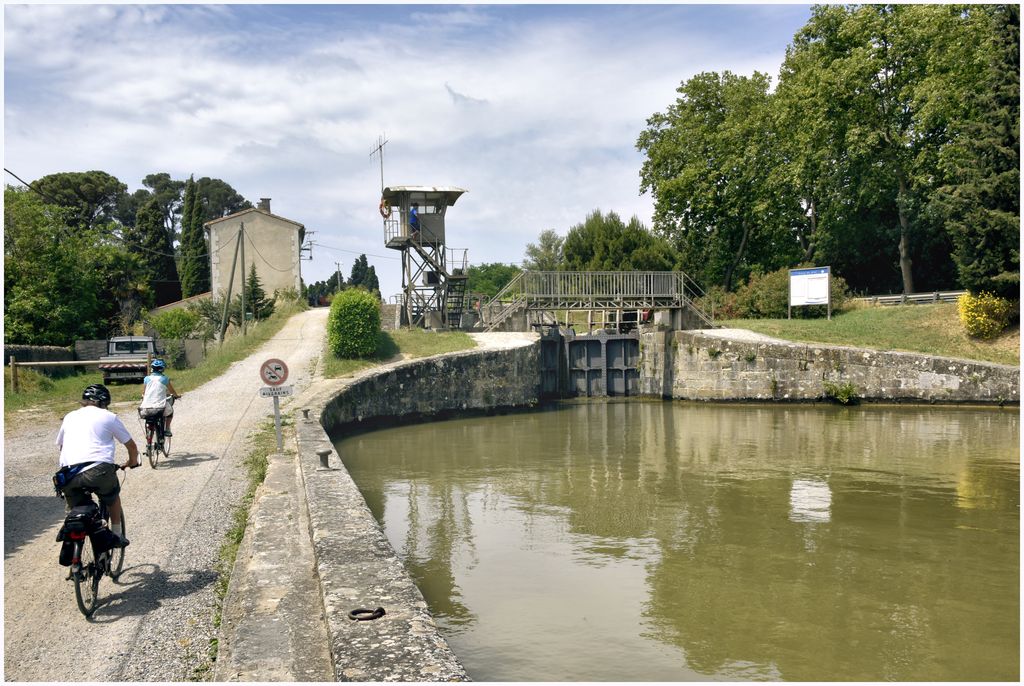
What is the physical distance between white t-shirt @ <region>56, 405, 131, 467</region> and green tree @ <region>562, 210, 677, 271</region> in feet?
143

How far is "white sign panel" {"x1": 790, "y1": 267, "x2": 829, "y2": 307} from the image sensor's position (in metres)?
29.6

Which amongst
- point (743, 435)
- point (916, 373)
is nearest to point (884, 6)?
point (916, 373)

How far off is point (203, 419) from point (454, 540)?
9.01 metres

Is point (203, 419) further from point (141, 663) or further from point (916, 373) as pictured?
point (916, 373)

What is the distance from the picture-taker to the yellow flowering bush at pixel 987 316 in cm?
2538

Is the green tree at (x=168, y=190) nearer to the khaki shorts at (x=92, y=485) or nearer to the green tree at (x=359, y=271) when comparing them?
the green tree at (x=359, y=271)

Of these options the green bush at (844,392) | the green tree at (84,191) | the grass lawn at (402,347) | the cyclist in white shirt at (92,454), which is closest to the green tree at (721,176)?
the green bush at (844,392)

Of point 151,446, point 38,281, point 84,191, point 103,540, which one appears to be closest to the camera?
point 103,540

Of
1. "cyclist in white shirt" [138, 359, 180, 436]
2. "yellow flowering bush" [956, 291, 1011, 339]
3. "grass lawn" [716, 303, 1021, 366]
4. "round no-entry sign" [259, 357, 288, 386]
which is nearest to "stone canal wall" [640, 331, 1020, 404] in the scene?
"grass lawn" [716, 303, 1021, 366]

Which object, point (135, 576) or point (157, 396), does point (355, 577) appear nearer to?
point (135, 576)

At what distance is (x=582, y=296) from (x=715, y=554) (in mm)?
21996

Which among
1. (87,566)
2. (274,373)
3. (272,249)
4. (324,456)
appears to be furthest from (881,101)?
(87,566)

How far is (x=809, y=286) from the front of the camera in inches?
1182

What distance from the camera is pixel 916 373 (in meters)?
23.9
